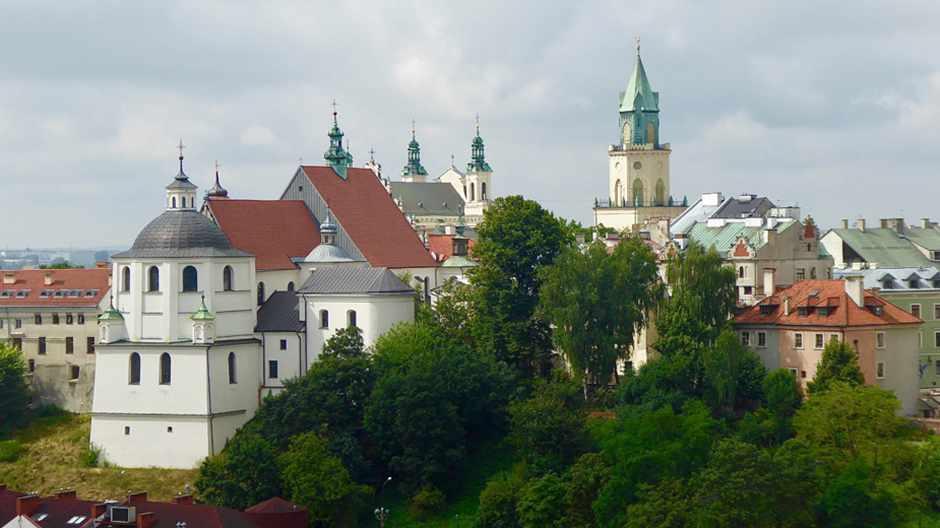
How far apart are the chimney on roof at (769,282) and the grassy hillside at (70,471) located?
105 ft

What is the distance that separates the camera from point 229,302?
7644 cm

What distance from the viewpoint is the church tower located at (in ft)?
476

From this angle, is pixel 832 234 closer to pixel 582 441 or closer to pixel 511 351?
pixel 511 351

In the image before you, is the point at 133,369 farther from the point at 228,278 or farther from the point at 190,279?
the point at 228,278

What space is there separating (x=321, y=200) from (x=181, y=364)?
17.5 m

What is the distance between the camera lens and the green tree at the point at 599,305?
7250 centimetres

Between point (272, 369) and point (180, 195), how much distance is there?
11081 mm

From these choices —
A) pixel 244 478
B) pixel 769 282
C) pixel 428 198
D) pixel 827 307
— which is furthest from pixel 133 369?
pixel 428 198

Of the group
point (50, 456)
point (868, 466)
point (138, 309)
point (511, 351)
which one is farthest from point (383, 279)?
point (868, 466)

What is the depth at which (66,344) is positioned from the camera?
85.5 metres

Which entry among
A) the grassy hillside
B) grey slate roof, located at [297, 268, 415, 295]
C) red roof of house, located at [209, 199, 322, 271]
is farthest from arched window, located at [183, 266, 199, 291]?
the grassy hillside

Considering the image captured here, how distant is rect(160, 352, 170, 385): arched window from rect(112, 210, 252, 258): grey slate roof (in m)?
5.41

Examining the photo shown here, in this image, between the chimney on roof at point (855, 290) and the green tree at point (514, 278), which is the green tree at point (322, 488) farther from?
the chimney on roof at point (855, 290)

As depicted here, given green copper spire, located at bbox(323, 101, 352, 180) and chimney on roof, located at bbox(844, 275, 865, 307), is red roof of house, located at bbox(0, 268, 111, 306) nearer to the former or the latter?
green copper spire, located at bbox(323, 101, 352, 180)
